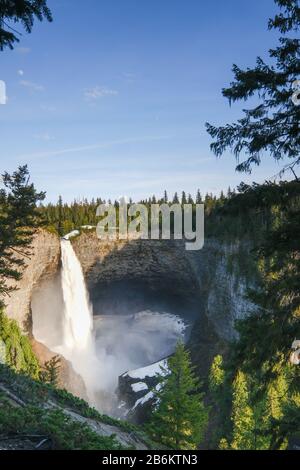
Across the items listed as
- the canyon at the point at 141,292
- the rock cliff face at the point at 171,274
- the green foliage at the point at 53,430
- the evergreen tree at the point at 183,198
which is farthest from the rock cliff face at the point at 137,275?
the green foliage at the point at 53,430

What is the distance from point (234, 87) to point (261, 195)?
2.40 metres

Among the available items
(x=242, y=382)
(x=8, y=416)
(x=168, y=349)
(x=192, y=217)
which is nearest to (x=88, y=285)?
(x=168, y=349)

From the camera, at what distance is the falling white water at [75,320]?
52.2 metres

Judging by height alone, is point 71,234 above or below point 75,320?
above

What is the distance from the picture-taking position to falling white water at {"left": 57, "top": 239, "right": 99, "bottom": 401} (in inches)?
2057

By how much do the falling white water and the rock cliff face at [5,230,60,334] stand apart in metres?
2.23

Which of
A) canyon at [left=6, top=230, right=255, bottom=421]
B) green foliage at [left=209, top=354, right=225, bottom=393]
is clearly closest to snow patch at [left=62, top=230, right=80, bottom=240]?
canyon at [left=6, top=230, right=255, bottom=421]

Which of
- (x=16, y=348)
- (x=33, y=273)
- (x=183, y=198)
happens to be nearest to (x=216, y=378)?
(x=16, y=348)

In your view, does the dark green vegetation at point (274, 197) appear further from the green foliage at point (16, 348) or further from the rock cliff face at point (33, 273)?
the rock cliff face at point (33, 273)

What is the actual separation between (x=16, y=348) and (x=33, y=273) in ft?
41.2

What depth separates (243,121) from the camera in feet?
26.4

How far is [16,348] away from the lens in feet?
121

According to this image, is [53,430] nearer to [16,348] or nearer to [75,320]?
[16,348]
